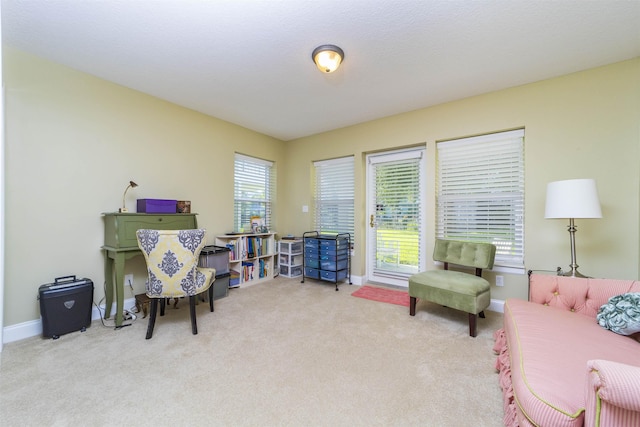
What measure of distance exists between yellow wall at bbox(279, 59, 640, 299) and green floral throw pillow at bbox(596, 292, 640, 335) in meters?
1.05

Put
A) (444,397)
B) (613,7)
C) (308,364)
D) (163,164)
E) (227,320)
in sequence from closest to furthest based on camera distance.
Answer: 1. (444,397)
2. (613,7)
3. (308,364)
4. (227,320)
5. (163,164)

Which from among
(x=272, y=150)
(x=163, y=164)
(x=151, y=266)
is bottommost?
(x=151, y=266)

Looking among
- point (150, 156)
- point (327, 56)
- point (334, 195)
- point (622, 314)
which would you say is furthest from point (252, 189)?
point (622, 314)

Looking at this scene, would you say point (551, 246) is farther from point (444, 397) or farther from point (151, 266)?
point (151, 266)

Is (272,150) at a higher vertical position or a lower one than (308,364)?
higher

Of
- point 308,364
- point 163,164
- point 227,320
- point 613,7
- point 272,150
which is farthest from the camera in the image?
point 272,150

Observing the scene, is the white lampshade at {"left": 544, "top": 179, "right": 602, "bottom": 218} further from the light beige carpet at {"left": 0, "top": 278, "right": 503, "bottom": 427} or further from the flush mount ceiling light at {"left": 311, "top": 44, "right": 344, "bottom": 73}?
the flush mount ceiling light at {"left": 311, "top": 44, "right": 344, "bottom": 73}

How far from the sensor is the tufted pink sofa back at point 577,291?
1.95 meters

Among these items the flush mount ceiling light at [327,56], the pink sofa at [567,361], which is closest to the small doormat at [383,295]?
the pink sofa at [567,361]

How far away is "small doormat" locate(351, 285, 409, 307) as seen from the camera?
133 inches

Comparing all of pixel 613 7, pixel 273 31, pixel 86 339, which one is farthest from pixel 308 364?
pixel 613 7

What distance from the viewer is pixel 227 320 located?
2.79m

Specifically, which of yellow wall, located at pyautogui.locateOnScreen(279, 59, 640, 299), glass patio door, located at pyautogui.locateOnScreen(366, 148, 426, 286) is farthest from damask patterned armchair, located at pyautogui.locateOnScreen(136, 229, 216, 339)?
yellow wall, located at pyautogui.locateOnScreen(279, 59, 640, 299)

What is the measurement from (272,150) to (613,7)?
13.2 ft
